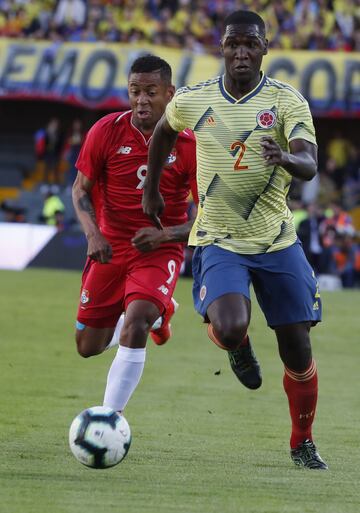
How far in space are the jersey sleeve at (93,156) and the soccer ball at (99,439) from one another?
2.05 meters

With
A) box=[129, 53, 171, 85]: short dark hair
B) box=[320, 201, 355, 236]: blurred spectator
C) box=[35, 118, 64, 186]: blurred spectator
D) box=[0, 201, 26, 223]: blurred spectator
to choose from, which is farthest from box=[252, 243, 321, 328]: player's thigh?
box=[35, 118, 64, 186]: blurred spectator

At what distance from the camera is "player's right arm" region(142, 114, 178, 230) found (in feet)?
25.0

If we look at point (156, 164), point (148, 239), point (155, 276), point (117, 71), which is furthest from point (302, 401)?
point (117, 71)

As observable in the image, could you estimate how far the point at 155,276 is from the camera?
8133 millimetres

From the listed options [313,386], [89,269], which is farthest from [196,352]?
[313,386]

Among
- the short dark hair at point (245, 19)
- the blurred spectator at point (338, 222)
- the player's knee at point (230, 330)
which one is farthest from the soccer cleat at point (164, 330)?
the blurred spectator at point (338, 222)

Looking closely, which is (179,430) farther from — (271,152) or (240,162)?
(271,152)

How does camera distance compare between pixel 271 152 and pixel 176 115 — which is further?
pixel 176 115

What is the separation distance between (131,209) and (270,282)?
147 cm

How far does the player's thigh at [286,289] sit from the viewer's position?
24.0 feet

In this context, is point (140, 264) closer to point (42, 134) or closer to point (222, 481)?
point (222, 481)

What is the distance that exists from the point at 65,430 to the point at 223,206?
2164mm

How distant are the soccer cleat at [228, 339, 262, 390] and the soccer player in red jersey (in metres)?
0.54

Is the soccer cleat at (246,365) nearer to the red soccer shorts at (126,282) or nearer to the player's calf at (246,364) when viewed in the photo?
the player's calf at (246,364)
